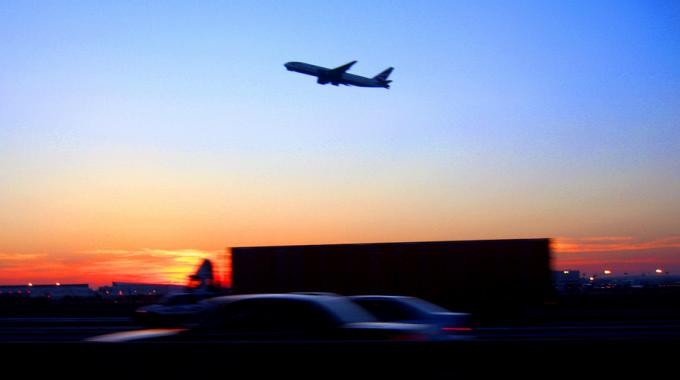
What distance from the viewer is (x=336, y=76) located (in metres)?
47.7

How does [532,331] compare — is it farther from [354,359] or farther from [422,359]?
[354,359]

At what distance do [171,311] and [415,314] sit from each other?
47.8ft

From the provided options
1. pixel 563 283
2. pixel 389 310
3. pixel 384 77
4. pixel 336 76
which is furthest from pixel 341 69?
pixel 389 310

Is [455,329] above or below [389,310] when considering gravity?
below

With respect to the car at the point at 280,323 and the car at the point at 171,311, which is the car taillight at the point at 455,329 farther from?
the car at the point at 171,311

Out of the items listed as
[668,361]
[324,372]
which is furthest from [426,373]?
[668,361]

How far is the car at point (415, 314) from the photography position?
12.4m

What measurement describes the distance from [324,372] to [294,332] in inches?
99.6

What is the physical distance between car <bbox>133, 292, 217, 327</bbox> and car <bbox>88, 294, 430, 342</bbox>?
48.1 ft

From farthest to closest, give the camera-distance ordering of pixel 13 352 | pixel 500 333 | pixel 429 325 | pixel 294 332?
1. pixel 500 333
2. pixel 429 325
3. pixel 294 332
4. pixel 13 352

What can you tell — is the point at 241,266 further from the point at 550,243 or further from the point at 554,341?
the point at 554,341

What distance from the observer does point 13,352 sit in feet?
25.3

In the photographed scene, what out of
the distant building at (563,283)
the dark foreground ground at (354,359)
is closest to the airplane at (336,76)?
the distant building at (563,283)

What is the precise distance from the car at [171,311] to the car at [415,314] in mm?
12405
